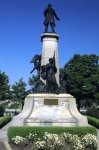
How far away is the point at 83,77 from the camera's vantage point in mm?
57969

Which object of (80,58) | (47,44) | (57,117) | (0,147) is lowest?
(0,147)

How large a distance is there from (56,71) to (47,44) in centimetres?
221

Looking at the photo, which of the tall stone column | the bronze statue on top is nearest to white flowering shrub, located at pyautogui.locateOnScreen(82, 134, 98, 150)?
the tall stone column

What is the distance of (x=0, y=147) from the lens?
16.1 metres

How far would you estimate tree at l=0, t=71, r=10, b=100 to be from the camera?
5742 cm

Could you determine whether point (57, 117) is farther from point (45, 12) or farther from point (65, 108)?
point (45, 12)

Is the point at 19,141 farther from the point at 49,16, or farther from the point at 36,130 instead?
the point at 49,16

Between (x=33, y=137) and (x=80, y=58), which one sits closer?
(x=33, y=137)

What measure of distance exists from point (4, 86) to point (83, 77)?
12.0m

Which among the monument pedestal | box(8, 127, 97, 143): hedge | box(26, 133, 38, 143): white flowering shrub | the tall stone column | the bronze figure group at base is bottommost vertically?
box(26, 133, 38, 143): white flowering shrub

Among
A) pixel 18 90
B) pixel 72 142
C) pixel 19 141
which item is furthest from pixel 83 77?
pixel 72 142

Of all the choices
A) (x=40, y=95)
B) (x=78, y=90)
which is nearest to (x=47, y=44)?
(x=40, y=95)

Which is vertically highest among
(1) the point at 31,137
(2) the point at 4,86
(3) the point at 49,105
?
(2) the point at 4,86

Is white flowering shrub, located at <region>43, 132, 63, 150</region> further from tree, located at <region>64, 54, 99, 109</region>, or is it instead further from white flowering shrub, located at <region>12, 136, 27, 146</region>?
tree, located at <region>64, 54, 99, 109</region>
